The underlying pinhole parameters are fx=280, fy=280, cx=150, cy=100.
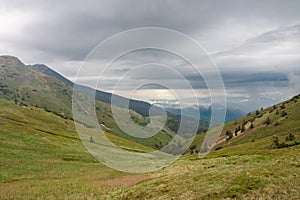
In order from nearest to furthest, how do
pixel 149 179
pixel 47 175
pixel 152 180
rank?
pixel 152 180 < pixel 149 179 < pixel 47 175

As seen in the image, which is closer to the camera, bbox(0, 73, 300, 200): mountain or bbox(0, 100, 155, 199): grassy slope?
bbox(0, 73, 300, 200): mountain

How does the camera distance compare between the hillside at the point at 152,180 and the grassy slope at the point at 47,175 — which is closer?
the hillside at the point at 152,180

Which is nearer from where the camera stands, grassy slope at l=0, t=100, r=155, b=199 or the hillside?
the hillside

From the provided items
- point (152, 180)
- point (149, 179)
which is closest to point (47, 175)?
point (149, 179)

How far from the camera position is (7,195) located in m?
35.9

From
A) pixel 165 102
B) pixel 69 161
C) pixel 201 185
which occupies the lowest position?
pixel 69 161

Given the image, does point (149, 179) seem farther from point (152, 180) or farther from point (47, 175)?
point (47, 175)

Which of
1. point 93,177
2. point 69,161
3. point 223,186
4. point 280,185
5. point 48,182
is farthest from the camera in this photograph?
point 69,161

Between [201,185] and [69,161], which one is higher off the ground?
[201,185]

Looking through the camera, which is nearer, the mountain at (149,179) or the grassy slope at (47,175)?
the mountain at (149,179)

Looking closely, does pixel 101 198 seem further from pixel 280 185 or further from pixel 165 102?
pixel 280 185

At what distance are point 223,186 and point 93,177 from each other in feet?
97.2

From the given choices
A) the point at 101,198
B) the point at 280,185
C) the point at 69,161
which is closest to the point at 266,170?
the point at 280,185

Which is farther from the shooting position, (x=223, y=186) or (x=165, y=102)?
(x=165, y=102)
